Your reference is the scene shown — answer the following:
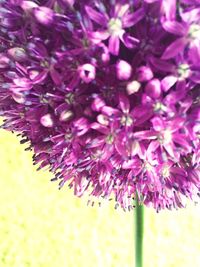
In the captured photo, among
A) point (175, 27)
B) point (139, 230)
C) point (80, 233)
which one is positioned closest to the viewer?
point (175, 27)

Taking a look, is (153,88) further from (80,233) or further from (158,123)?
(80,233)

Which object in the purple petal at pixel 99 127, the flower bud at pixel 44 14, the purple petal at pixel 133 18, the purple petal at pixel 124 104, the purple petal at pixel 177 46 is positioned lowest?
the purple petal at pixel 99 127

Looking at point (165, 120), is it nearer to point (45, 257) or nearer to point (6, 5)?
point (6, 5)

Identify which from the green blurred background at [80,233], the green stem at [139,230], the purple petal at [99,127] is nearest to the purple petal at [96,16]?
the purple petal at [99,127]

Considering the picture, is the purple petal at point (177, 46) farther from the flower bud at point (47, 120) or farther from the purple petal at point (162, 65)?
the flower bud at point (47, 120)

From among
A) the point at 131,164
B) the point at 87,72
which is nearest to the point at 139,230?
the point at 131,164

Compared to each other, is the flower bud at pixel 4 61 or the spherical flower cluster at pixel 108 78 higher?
the flower bud at pixel 4 61

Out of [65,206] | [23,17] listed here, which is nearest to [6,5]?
[23,17]
